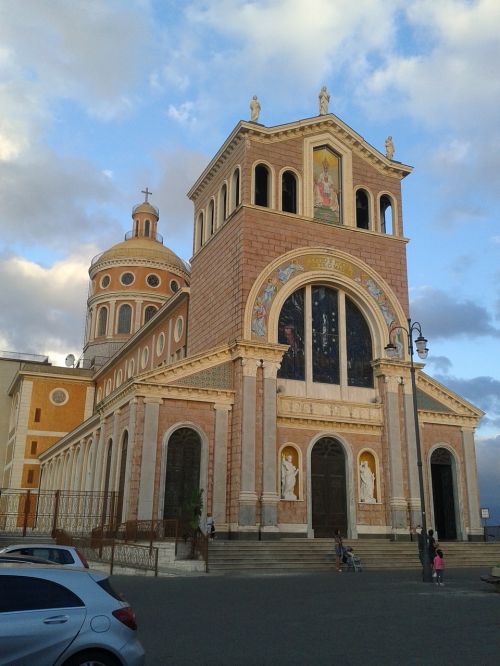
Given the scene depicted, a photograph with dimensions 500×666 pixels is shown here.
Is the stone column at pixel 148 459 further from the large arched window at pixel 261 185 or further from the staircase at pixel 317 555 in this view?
the large arched window at pixel 261 185

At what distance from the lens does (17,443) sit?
164 feet

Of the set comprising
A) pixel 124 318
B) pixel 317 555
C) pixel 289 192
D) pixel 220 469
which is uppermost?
pixel 124 318

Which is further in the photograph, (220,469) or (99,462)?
(99,462)

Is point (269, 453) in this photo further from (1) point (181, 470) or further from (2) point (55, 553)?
(2) point (55, 553)

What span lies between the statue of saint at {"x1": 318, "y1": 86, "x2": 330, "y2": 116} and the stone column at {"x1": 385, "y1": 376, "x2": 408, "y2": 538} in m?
13.8

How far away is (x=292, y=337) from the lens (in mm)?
29641

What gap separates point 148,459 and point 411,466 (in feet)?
37.8

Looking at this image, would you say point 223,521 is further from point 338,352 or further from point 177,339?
point 177,339

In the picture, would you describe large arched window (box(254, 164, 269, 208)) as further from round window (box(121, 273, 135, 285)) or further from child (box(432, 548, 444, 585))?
round window (box(121, 273, 135, 285))

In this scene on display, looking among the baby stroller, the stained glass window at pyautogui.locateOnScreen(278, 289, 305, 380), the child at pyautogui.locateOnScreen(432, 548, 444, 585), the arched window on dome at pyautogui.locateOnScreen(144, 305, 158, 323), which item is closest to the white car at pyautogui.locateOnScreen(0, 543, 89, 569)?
the child at pyautogui.locateOnScreen(432, 548, 444, 585)

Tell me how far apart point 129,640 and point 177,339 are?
3024 centimetres

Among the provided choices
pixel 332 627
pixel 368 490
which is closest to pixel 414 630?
pixel 332 627

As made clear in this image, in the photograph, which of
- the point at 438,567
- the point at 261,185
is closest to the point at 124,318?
the point at 261,185

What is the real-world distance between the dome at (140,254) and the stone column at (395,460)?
1295 inches
